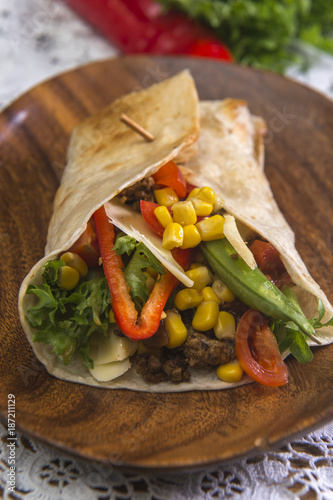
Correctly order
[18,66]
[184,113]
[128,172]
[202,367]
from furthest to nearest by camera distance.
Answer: [18,66]
[184,113]
[128,172]
[202,367]

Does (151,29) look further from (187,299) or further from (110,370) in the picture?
(110,370)

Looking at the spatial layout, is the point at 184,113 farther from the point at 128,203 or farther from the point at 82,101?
the point at 82,101

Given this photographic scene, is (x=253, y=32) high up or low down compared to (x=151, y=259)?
down

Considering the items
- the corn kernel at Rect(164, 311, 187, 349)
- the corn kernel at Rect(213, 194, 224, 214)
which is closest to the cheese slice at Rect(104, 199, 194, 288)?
the corn kernel at Rect(164, 311, 187, 349)

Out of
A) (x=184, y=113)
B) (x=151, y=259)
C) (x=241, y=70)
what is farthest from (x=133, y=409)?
(x=241, y=70)

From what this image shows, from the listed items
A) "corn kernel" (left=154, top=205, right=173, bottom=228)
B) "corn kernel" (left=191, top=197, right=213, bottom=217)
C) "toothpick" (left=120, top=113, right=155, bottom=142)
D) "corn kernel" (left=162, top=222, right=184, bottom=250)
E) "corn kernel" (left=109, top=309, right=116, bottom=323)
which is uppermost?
"toothpick" (left=120, top=113, right=155, bottom=142)

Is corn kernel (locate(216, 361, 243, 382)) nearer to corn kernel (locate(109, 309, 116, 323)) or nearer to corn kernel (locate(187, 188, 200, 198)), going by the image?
corn kernel (locate(109, 309, 116, 323))

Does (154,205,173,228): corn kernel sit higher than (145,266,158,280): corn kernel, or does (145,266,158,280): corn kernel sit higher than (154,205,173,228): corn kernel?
(154,205,173,228): corn kernel
